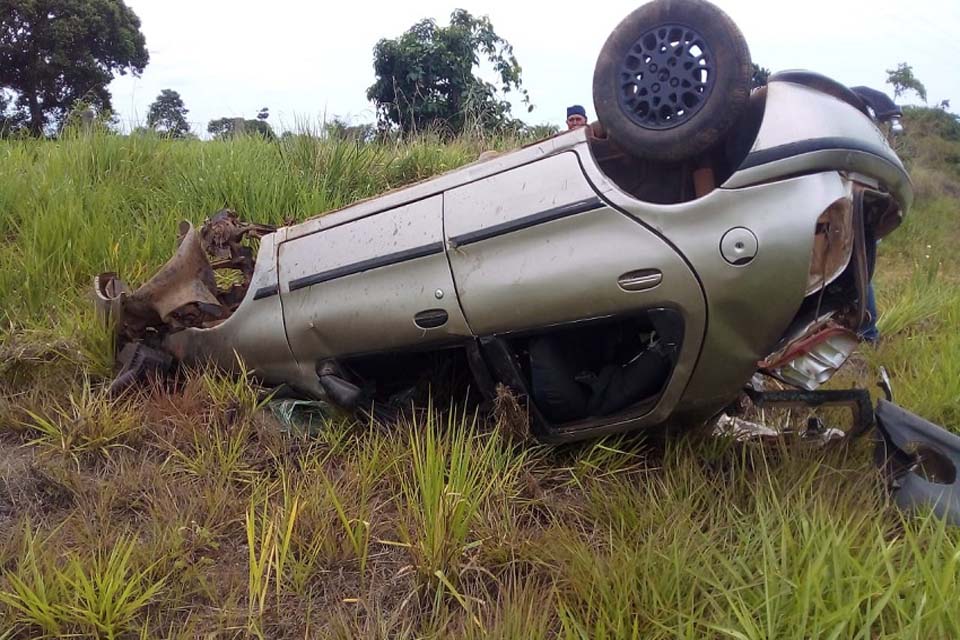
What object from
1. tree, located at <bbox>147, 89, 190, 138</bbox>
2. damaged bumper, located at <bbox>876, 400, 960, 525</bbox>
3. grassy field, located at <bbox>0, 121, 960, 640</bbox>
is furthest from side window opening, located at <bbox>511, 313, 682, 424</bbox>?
tree, located at <bbox>147, 89, 190, 138</bbox>

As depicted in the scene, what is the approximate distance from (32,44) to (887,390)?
2442cm

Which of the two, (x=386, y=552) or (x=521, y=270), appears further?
(x=521, y=270)

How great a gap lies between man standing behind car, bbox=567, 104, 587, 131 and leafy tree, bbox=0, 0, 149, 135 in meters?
18.0

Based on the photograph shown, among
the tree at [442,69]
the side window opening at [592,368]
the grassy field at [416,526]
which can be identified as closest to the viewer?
the grassy field at [416,526]

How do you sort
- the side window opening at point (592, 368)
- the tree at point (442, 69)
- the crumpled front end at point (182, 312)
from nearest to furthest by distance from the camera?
1. the side window opening at point (592, 368)
2. the crumpled front end at point (182, 312)
3. the tree at point (442, 69)

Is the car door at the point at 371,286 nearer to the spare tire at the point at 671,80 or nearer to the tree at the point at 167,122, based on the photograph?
the spare tire at the point at 671,80

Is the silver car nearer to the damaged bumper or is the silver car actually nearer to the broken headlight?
the broken headlight

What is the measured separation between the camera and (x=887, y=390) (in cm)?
231

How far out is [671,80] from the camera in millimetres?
1979

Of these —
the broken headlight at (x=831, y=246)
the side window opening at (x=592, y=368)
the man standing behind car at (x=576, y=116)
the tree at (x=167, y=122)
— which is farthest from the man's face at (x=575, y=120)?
the tree at (x=167, y=122)

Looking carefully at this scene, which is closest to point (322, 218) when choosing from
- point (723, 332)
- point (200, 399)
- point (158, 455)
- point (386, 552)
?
point (200, 399)

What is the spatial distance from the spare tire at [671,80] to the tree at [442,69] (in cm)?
619

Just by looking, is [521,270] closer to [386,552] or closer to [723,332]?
[723,332]

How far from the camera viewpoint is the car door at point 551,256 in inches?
76.9
